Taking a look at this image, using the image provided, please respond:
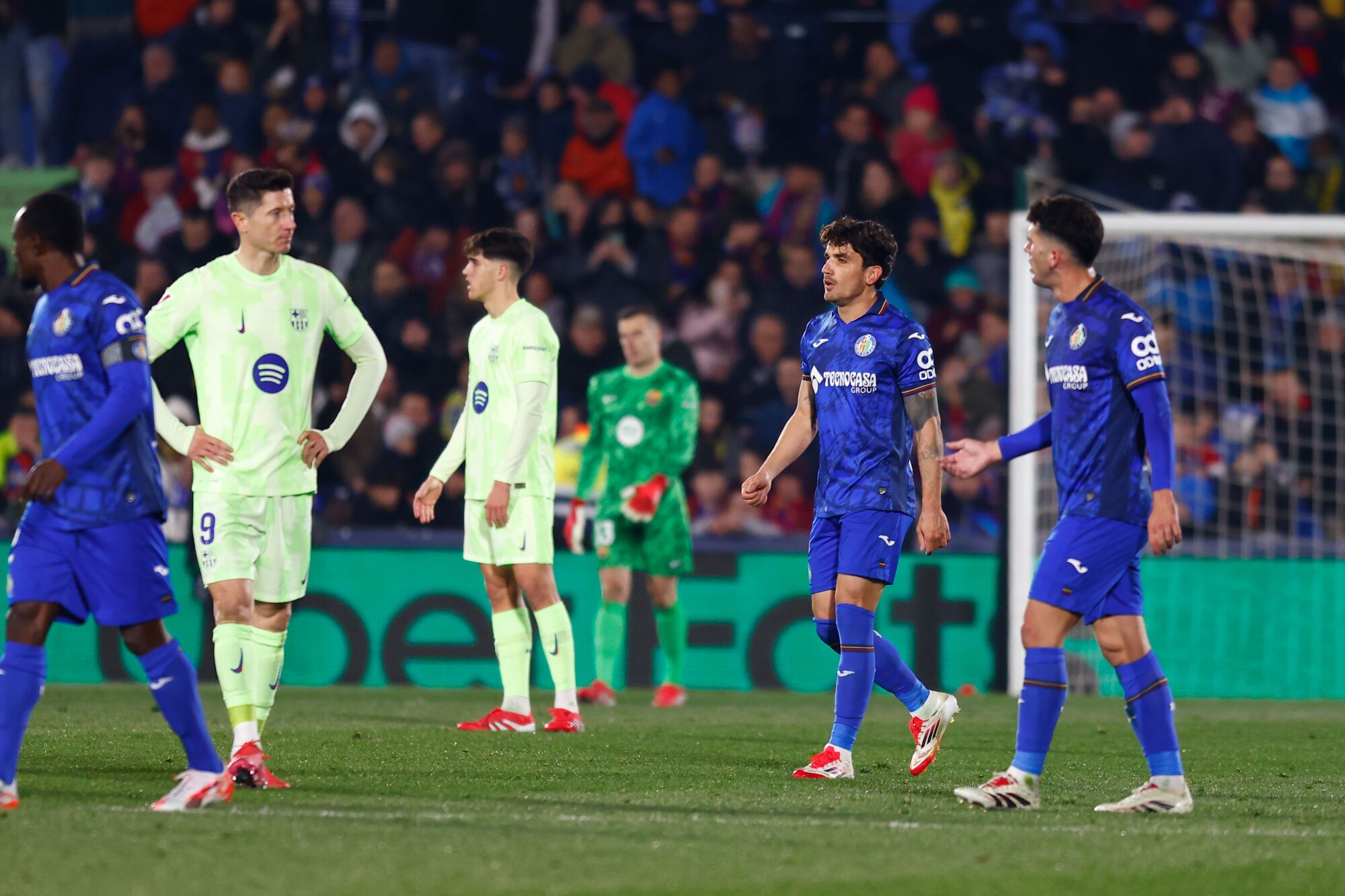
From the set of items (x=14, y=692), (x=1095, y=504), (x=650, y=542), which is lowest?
(x=14, y=692)

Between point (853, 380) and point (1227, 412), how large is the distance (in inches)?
305

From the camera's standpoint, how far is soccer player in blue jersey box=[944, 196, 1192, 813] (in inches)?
225

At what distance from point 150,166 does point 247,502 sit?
32.0 feet

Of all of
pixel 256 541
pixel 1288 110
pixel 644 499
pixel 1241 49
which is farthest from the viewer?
pixel 1241 49

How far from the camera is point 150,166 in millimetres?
15281

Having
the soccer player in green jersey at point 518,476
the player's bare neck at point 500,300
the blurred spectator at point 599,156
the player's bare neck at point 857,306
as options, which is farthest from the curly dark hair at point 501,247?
the blurred spectator at point 599,156

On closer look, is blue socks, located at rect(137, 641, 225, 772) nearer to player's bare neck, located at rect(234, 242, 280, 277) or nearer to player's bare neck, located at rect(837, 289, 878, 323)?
player's bare neck, located at rect(234, 242, 280, 277)

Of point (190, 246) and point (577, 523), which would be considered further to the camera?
point (190, 246)

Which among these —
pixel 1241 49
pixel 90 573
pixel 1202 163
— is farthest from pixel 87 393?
pixel 1241 49

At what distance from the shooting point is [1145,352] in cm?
571

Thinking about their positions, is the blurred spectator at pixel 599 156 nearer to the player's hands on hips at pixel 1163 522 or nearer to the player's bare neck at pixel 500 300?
the player's bare neck at pixel 500 300

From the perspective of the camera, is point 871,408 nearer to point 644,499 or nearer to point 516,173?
point 644,499

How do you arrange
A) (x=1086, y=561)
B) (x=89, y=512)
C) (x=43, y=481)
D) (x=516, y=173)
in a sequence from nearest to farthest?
(x=43, y=481) → (x=89, y=512) → (x=1086, y=561) → (x=516, y=173)

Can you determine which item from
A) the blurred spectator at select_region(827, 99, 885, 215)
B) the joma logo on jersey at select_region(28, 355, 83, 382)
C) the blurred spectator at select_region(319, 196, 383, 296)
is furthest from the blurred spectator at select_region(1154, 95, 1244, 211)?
the joma logo on jersey at select_region(28, 355, 83, 382)
